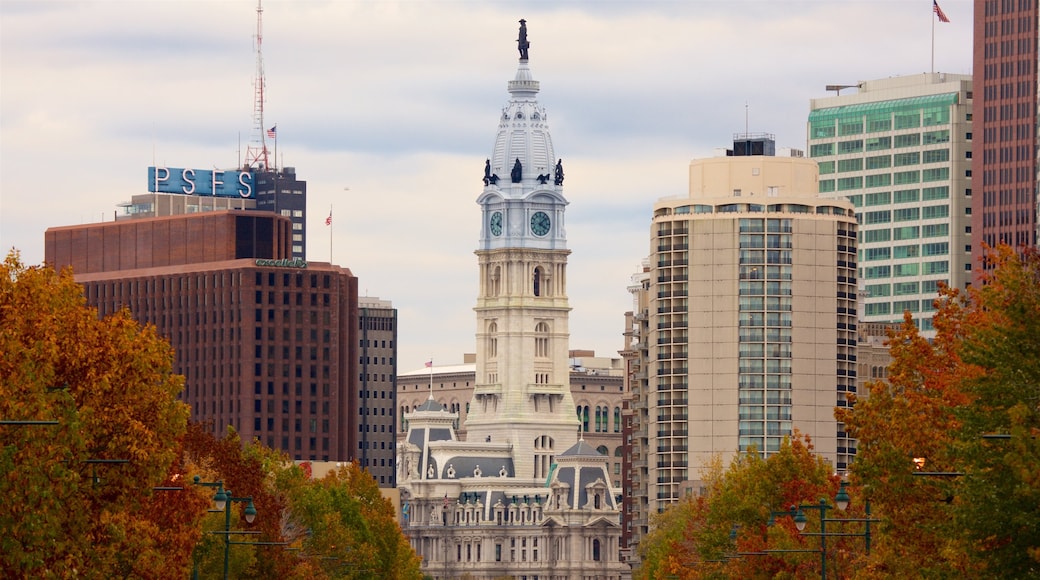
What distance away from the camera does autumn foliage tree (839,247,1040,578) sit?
74.9 meters

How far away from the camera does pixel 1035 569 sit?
7500 cm

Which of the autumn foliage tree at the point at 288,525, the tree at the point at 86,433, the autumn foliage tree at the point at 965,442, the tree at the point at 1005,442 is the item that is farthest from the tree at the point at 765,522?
the tree at the point at 1005,442

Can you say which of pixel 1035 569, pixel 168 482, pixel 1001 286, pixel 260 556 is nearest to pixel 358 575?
pixel 260 556

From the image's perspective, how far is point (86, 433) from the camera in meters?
95.8

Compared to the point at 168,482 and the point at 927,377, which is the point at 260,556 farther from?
the point at 927,377

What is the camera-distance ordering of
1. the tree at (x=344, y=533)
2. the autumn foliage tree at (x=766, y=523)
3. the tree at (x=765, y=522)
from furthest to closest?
1. the tree at (x=344, y=533)
2. the tree at (x=765, y=522)
3. the autumn foliage tree at (x=766, y=523)

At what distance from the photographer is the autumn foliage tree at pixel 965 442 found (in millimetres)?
74875

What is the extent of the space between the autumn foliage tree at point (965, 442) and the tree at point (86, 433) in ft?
84.4

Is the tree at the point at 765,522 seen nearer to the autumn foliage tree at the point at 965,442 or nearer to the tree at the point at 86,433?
the autumn foliage tree at the point at 965,442

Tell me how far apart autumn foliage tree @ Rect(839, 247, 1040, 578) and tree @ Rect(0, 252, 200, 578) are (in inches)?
1012

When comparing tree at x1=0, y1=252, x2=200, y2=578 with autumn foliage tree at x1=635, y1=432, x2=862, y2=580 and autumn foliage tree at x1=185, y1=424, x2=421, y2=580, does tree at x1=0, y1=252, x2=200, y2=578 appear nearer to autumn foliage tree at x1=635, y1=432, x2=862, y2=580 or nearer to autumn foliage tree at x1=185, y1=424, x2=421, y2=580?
autumn foliage tree at x1=185, y1=424, x2=421, y2=580

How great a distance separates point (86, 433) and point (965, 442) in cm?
3176

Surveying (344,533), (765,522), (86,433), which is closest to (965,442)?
(86,433)

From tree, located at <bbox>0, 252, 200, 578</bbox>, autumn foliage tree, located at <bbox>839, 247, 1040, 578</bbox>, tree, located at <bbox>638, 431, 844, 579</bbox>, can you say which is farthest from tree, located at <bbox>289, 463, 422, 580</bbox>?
tree, located at <bbox>0, 252, 200, 578</bbox>
